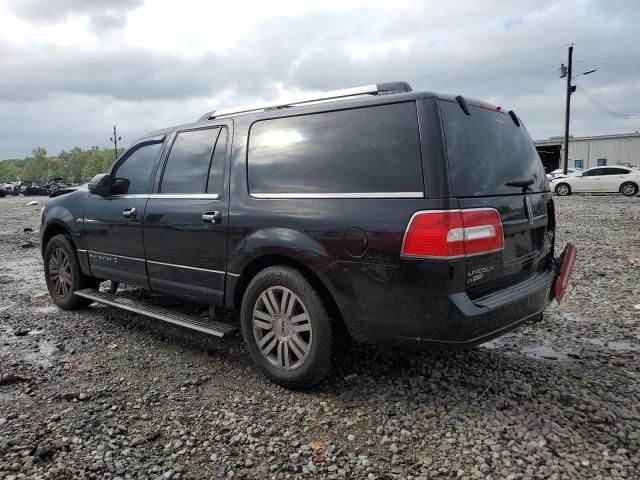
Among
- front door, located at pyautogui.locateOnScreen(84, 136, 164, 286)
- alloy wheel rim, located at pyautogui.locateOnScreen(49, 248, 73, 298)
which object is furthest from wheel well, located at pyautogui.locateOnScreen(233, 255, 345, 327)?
alloy wheel rim, located at pyautogui.locateOnScreen(49, 248, 73, 298)

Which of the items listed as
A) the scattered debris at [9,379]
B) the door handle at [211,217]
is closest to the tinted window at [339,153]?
the door handle at [211,217]

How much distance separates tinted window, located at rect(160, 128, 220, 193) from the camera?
391 cm

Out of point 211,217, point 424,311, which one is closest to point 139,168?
point 211,217

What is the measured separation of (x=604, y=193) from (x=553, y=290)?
878 inches

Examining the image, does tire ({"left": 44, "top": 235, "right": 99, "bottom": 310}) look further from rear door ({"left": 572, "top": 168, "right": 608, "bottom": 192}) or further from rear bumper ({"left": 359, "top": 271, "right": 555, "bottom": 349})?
rear door ({"left": 572, "top": 168, "right": 608, "bottom": 192})

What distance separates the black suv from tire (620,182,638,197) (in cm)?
2116

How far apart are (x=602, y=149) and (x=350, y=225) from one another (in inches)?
1942

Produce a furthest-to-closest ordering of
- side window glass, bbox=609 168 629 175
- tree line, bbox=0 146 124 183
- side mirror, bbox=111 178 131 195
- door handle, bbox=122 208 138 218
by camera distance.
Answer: tree line, bbox=0 146 124 183
side window glass, bbox=609 168 629 175
side mirror, bbox=111 178 131 195
door handle, bbox=122 208 138 218

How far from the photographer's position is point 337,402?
313 cm

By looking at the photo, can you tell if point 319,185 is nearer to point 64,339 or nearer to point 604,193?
point 64,339

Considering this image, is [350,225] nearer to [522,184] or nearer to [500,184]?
[500,184]

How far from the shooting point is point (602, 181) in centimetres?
2211

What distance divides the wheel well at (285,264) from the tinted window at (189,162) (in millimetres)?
811

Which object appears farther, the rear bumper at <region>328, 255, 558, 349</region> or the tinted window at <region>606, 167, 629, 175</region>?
the tinted window at <region>606, 167, 629, 175</region>
